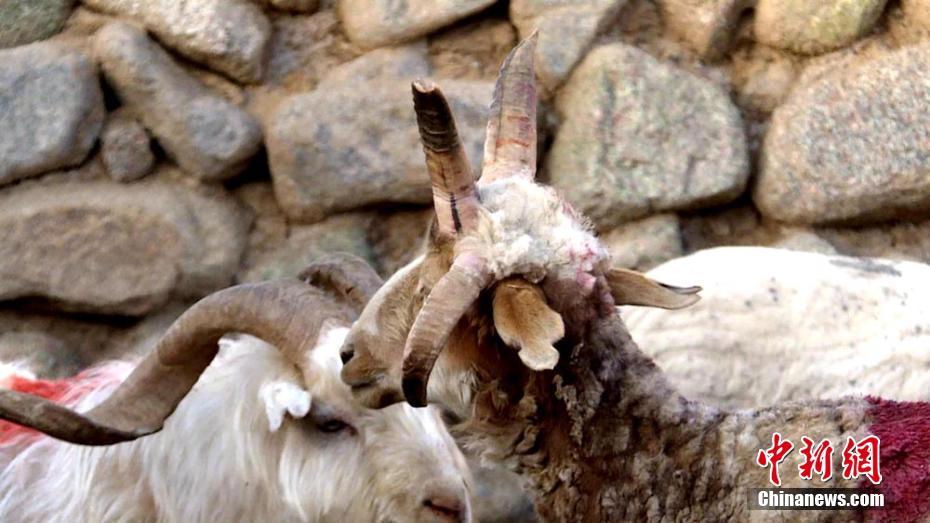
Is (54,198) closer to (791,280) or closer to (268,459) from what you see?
(268,459)

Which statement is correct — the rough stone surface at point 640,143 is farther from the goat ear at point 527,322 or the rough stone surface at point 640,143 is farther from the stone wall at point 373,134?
the goat ear at point 527,322

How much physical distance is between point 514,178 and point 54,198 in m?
2.50

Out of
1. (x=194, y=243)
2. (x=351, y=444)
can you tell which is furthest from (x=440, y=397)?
(x=194, y=243)

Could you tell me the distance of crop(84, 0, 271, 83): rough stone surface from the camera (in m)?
5.07

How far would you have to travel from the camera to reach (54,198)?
4.98 meters

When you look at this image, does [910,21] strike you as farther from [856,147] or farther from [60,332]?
[60,332]

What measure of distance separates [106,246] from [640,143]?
2154 mm

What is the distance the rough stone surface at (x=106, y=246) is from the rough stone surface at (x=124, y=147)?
0.19ft

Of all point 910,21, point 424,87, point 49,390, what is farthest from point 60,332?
point 910,21

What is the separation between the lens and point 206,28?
508 centimetres

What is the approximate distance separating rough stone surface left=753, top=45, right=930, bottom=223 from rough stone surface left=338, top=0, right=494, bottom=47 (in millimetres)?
1364

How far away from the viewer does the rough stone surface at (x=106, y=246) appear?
16.2 feet

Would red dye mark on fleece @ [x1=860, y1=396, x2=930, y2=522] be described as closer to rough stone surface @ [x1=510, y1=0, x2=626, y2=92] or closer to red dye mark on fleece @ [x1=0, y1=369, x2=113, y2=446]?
red dye mark on fleece @ [x1=0, y1=369, x2=113, y2=446]

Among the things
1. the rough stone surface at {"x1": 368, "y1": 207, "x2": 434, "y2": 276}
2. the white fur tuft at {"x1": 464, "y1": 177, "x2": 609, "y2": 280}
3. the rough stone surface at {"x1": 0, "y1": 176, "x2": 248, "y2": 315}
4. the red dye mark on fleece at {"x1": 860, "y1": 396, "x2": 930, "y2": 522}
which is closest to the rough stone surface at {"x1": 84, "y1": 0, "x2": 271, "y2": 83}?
the rough stone surface at {"x1": 0, "y1": 176, "x2": 248, "y2": 315}
